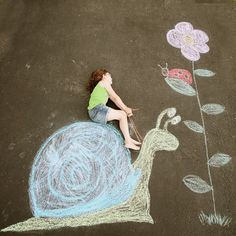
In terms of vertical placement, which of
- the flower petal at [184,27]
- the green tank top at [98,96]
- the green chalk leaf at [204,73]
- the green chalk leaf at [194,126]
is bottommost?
the green chalk leaf at [194,126]

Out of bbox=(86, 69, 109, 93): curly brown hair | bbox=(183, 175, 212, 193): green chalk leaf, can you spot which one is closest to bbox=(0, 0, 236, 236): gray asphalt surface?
bbox=(183, 175, 212, 193): green chalk leaf

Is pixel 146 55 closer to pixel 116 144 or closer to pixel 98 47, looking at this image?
pixel 98 47

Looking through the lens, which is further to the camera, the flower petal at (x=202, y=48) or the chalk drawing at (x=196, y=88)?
the flower petal at (x=202, y=48)

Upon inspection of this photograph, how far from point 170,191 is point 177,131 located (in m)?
0.81

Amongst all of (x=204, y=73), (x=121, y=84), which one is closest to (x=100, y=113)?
(x=121, y=84)

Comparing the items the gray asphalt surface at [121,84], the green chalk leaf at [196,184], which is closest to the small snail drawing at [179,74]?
the gray asphalt surface at [121,84]

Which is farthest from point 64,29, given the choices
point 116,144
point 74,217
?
point 74,217

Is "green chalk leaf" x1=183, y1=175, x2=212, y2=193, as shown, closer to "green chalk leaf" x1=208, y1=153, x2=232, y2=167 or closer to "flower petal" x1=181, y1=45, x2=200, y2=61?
"green chalk leaf" x1=208, y1=153, x2=232, y2=167

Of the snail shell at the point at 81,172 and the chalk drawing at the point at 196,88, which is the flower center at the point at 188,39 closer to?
the chalk drawing at the point at 196,88

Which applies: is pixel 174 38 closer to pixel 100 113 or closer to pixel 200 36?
pixel 200 36

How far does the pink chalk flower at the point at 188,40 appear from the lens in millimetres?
5250

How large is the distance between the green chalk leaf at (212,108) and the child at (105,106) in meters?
1.01

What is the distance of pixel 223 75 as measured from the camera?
504 centimetres

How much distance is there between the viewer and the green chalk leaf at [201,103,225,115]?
470 centimetres
